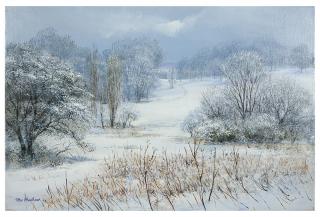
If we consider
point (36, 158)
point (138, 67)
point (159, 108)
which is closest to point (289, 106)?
point (159, 108)

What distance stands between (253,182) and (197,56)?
1764 millimetres

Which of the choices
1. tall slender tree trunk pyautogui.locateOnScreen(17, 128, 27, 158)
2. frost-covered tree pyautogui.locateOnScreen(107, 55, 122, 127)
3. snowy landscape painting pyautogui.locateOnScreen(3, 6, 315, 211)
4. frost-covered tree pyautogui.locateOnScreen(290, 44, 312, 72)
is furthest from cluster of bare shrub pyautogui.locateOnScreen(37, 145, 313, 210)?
frost-covered tree pyautogui.locateOnScreen(290, 44, 312, 72)

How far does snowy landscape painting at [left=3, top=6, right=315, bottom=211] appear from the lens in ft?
22.3

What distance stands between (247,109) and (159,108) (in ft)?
3.74

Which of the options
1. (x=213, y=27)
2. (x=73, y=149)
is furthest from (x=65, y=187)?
(x=213, y=27)

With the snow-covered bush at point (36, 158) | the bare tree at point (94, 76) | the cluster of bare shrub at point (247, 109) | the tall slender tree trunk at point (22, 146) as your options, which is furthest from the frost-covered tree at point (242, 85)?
the tall slender tree trunk at point (22, 146)

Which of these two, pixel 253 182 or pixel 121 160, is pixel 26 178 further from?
pixel 253 182

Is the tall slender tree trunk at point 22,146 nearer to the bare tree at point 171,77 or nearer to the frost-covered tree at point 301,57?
the bare tree at point 171,77

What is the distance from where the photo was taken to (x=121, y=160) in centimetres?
693

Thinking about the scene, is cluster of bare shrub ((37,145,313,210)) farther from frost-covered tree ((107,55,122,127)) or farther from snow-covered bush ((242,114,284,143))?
frost-covered tree ((107,55,122,127))

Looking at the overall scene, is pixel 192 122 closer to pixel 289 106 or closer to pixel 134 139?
pixel 134 139

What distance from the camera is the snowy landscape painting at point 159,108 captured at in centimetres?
680

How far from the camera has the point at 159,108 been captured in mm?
7102
